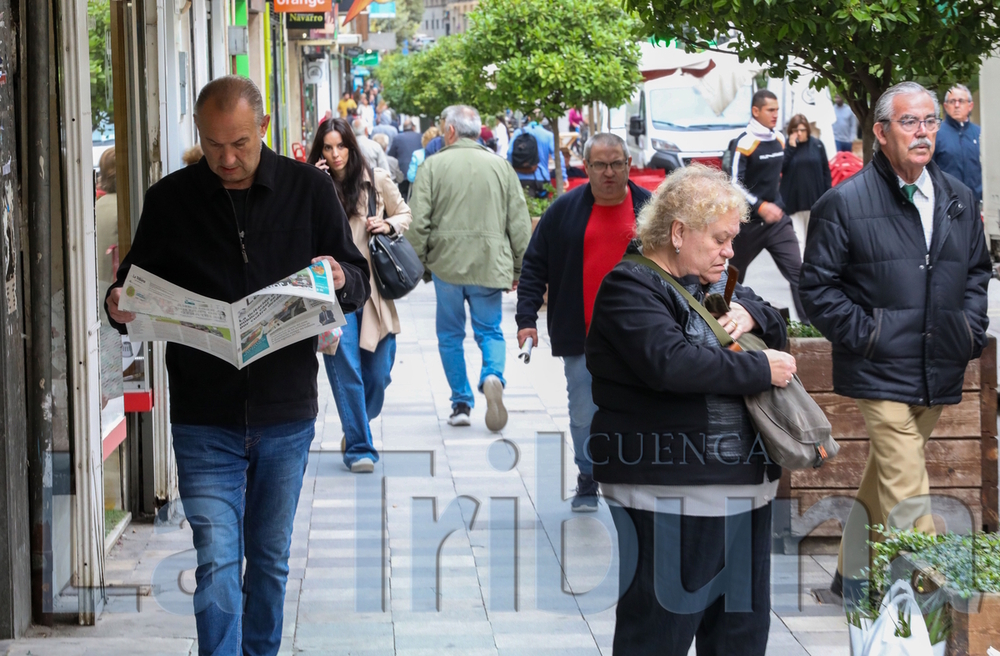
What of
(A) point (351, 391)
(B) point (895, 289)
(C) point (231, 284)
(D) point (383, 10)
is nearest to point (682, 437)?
(C) point (231, 284)

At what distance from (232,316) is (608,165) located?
279 cm

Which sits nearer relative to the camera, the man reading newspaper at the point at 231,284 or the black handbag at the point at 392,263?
the man reading newspaper at the point at 231,284

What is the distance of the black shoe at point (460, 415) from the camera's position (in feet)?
26.7

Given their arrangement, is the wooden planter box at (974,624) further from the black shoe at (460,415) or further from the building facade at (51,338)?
the black shoe at (460,415)

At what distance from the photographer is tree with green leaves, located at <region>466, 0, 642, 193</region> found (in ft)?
49.5

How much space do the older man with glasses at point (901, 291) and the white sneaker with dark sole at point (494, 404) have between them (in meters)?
3.40

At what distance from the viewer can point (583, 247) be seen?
235 inches

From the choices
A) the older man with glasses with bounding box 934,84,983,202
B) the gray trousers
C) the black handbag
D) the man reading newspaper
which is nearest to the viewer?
the man reading newspaper

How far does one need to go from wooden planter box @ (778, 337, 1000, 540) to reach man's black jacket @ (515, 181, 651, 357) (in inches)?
42.7

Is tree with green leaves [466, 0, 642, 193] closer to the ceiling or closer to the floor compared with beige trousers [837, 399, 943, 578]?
closer to the ceiling

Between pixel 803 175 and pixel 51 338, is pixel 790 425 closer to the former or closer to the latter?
pixel 51 338

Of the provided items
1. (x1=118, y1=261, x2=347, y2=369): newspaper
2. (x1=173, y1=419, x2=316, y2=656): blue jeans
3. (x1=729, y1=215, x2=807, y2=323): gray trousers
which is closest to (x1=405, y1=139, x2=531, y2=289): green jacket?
(x1=729, y1=215, x2=807, y2=323): gray trousers

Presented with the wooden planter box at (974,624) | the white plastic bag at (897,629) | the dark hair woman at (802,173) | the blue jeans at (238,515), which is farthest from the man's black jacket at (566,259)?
the dark hair woman at (802,173)

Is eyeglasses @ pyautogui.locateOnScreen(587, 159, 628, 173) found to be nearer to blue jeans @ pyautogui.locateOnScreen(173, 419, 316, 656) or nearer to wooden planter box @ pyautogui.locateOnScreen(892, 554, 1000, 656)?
blue jeans @ pyautogui.locateOnScreen(173, 419, 316, 656)
